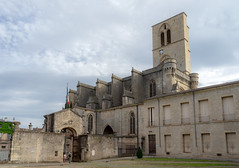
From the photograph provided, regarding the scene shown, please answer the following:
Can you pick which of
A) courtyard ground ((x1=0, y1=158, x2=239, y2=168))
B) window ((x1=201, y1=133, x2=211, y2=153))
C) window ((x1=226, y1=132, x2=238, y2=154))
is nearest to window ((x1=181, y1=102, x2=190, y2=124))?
window ((x1=201, y1=133, x2=211, y2=153))

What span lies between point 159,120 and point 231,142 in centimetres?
768

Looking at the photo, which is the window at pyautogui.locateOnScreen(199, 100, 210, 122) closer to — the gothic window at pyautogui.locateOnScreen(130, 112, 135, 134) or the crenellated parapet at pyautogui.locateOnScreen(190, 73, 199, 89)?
the gothic window at pyautogui.locateOnScreen(130, 112, 135, 134)

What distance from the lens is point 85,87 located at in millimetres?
45812

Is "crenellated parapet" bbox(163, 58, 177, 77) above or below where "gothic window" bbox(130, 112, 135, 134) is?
above

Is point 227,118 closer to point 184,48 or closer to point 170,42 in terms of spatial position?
point 184,48

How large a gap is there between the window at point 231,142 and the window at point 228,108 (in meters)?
1.42

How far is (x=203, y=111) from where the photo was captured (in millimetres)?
21453

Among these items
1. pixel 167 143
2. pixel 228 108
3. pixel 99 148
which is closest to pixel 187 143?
pixel 167 143

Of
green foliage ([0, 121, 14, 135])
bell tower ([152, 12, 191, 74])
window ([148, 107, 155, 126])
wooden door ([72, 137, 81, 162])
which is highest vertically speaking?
bell tower ([152, 12, 191, 74])

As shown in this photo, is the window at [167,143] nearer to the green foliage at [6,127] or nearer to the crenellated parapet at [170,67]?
the crenellated parapet at [170,67]

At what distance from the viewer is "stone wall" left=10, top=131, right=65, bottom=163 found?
19906 millimetres

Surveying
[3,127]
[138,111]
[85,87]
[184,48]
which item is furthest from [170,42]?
[3,127]

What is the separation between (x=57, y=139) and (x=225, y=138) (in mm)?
15603

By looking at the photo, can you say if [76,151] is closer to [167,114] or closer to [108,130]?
[167,114]
